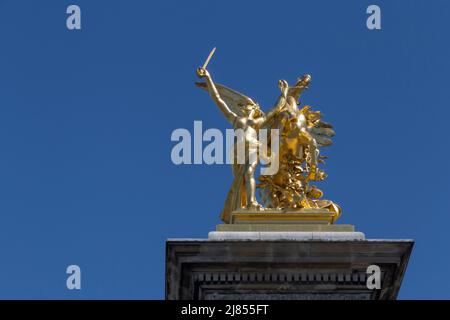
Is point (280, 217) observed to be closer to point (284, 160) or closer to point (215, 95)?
point (284, 160)

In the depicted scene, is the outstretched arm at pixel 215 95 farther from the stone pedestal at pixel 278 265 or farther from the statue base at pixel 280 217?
the stone pedestal at pixel 278 265

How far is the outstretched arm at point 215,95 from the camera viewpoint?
42.5 meters

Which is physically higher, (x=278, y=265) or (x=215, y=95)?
(x=215, y=95)

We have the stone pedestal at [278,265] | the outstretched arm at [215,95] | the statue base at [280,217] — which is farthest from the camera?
the outstretched arm at [215,95]

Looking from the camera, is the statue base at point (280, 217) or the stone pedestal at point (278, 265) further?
the statue base at point (280, 217)

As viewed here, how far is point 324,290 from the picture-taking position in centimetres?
3934

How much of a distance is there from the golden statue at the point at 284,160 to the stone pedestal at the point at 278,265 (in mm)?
1366

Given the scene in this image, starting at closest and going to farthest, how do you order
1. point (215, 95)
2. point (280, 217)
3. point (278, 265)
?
1. point (278, 265)
2. point (280, 217)
3. point (215, 95)

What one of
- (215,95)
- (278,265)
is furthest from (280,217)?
(215,95)

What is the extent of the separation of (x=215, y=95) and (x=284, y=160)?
88.9 inches

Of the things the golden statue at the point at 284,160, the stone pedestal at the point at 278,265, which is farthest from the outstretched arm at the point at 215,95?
the stone pedestal at the point at 278,265

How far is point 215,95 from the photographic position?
140 feet

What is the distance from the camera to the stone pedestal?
129 ft
